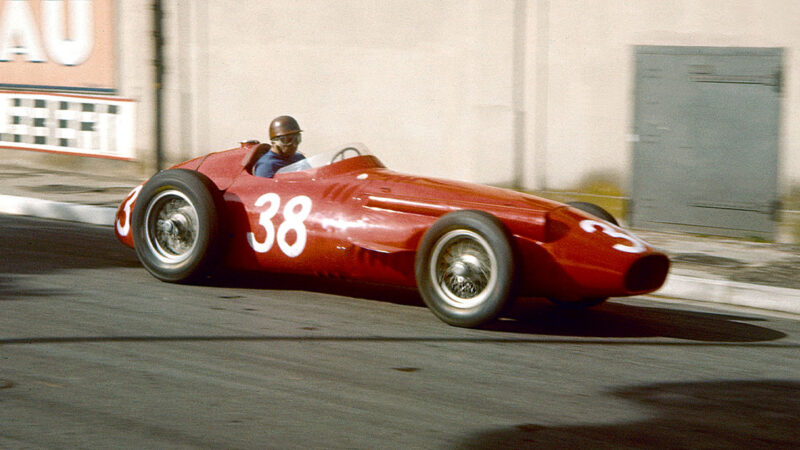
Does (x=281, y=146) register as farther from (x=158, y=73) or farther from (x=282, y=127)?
(x=158, y=73)

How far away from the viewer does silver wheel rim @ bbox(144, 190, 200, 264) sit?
795 centimetres

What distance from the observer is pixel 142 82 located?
50.6 feet

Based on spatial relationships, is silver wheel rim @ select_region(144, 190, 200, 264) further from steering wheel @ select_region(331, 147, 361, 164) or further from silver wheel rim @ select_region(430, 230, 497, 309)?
silver wheel rim @ select_region(430, 230, 497, 309)

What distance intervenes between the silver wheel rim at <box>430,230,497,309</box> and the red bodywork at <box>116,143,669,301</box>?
226mm

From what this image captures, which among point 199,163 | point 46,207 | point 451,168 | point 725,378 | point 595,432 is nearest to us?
point 595,432

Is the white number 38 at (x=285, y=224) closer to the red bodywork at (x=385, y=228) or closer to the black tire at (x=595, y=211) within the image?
the red bodywork at (x=385, y=228)

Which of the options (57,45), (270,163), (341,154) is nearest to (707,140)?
(341,154)

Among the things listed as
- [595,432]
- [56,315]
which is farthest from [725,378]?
[56,315]

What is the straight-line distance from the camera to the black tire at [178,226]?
7.70 m

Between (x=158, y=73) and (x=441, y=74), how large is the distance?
4.31 metres

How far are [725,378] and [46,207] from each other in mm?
8363

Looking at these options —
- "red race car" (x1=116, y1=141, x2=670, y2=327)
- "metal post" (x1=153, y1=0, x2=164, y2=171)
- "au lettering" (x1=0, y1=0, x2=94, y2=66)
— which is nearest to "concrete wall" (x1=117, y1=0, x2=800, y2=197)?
"metal post" (x1=153, y1=0, x2=164, y2=171)

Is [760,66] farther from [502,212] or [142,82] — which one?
[142,82]

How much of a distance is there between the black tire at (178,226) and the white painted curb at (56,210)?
11.4 ft
